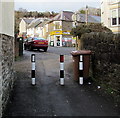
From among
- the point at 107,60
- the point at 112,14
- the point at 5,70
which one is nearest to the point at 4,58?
the point at 5,70

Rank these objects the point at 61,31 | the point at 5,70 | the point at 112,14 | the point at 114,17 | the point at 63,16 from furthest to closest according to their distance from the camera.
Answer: the point at 63,16 < the point at 61,31 < the point at 112,14 < the point at 114,17 < the point at 5,70

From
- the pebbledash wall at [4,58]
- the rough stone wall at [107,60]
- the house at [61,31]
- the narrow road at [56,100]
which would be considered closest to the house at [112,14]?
the house at [61,31]

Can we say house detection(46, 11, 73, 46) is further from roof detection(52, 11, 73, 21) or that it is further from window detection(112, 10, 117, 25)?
window detection(112, 10, 117, 25)

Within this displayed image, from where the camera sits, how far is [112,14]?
26.8 m

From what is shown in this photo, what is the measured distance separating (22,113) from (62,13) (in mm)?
43351

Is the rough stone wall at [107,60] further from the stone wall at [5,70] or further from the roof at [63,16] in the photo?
the roof at [63,16]

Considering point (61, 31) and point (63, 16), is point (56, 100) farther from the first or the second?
point (63, 16)

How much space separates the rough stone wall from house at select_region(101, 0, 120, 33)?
20099 millimetres

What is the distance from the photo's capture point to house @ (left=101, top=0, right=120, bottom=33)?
85.1 ft

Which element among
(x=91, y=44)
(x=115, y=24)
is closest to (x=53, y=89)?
(x=91, y=44)

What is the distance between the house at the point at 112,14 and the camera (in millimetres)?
25938

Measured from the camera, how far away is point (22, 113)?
4.23 metres

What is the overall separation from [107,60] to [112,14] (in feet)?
73.6

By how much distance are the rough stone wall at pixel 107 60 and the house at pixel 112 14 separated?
20.1 metres
